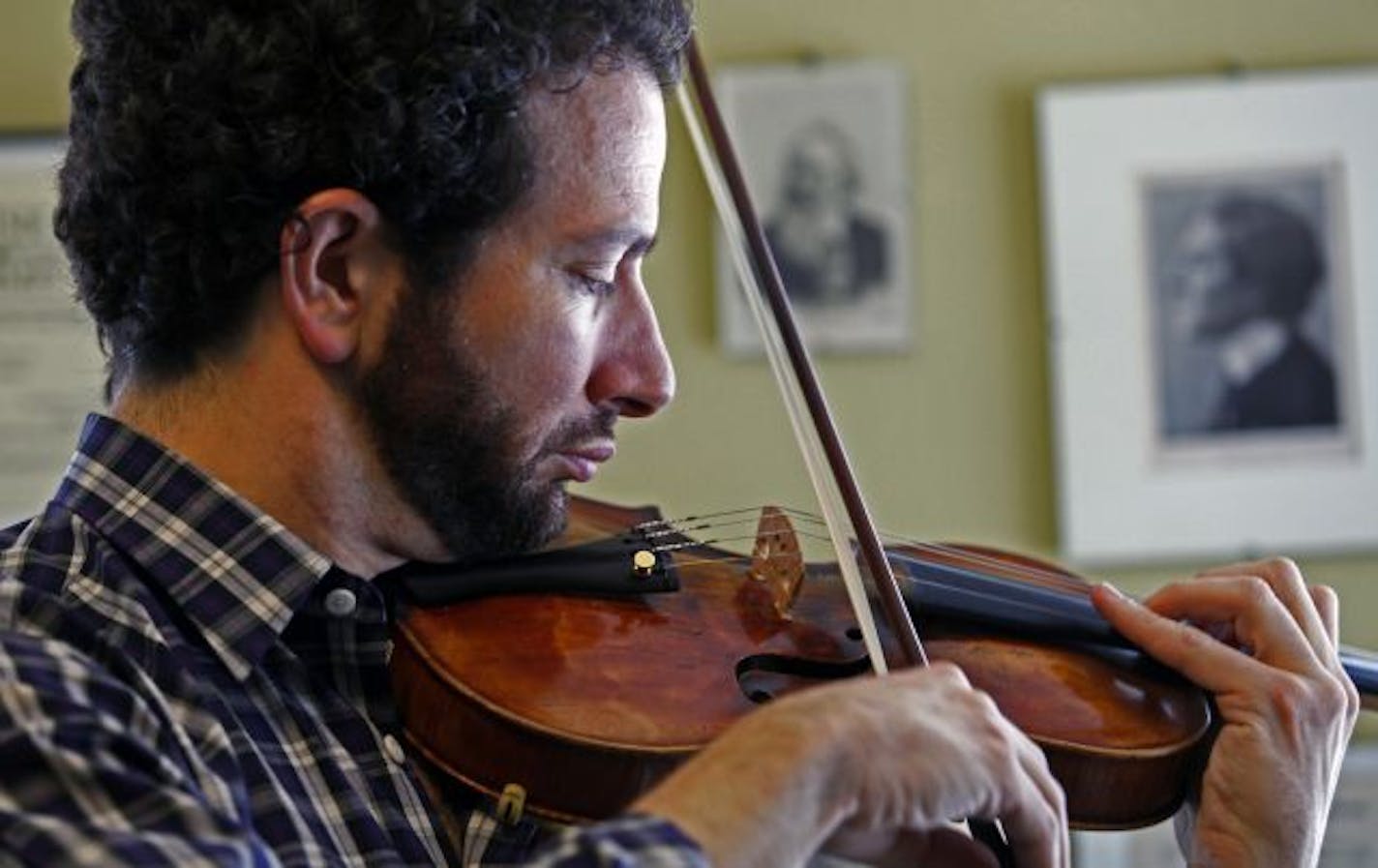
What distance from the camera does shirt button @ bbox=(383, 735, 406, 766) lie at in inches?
37.2

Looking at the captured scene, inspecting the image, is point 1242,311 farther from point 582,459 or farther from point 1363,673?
point 582,459

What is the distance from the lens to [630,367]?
1.06 metres

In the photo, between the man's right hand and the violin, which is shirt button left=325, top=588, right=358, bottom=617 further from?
the man's right hand

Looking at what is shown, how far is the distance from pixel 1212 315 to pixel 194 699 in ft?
5.05

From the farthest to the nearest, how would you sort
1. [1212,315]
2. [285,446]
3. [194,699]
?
[1212,315]
[285,446]
[194,699]

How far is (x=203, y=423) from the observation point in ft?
3.33

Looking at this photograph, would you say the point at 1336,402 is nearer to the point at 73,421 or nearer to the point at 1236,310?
the point at 1236,310

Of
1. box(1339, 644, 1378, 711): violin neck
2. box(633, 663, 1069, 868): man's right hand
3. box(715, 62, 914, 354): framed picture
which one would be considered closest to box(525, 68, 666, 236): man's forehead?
box(633, 663, 1069, 868): man's right hand

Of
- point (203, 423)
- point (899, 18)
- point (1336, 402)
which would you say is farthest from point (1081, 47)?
point (203, 423)

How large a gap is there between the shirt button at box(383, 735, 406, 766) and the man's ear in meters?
0.21

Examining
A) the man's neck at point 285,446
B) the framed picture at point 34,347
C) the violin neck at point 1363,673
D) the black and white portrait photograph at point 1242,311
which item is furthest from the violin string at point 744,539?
the framed picture at point 34,347

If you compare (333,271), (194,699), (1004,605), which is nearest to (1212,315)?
(1004,605)

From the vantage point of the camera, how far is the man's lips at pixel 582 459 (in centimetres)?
106

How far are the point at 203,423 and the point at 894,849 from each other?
1.43ft
